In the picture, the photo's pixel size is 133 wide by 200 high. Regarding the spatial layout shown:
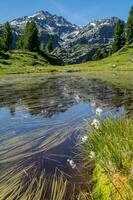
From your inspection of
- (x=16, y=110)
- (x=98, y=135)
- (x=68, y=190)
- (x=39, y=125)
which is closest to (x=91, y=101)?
(x=16, y=110)

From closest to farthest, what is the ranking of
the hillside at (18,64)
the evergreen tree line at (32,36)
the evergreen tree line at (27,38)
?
A: the hillside at (18,64), the evergreen tree line at (27,38), the evergreen tree line at (32,36)

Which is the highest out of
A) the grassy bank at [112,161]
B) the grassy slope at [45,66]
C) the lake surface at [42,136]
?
the grassy bank at [112,161]

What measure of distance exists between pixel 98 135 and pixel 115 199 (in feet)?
11.5

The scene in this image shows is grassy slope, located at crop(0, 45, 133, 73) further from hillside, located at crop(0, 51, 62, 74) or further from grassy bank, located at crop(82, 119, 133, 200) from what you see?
grassy bank, located at crop(82, 119, 133, 200)

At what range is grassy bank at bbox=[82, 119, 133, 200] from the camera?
912 cm

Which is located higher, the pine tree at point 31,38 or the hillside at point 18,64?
the pine tree at point 31,38

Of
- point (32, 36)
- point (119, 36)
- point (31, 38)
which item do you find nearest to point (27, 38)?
point (31, 38)

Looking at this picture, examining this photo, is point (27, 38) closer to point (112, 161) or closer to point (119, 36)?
point (119, 36)

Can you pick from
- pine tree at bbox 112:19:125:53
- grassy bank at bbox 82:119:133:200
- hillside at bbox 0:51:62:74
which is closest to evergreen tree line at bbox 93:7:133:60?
pine tree at bbox 112:19:125:53

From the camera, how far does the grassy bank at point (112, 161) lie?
912cm

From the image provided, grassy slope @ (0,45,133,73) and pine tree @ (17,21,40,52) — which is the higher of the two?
pine tree @ (17,21,40,52)

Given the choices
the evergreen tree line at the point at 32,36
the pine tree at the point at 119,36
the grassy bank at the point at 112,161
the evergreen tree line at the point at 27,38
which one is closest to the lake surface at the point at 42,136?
the grassy bank at the point at 112,161

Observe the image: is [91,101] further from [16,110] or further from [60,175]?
[60,175]

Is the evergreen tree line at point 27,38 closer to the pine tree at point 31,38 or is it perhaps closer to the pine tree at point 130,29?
the pine tree at point 31,38
